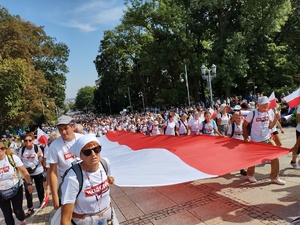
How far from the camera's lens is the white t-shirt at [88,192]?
231cm

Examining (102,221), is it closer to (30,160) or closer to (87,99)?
(30,160)

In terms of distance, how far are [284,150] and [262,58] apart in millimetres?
25467

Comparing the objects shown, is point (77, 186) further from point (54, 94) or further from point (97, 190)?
point (54, 94)

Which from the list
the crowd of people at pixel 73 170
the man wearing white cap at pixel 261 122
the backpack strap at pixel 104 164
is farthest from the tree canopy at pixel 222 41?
the backpack strap at pixel 104 164

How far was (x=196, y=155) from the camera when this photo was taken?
531 centimetres

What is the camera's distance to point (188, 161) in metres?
5.05

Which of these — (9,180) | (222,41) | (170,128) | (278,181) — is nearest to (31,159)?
(9,180)

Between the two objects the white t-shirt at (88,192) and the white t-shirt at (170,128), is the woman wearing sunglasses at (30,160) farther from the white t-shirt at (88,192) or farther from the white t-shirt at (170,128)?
the white t-shirt at (170,128)

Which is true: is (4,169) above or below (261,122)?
below

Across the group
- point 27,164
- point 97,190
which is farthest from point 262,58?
point 97,190

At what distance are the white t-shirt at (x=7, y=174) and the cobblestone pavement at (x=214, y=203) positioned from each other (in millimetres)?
1508

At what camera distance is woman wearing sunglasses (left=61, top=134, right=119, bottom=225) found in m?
2.31

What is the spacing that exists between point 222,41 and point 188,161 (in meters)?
24.4

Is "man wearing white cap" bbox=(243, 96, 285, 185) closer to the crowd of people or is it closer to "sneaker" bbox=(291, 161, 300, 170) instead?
the crowd of people
